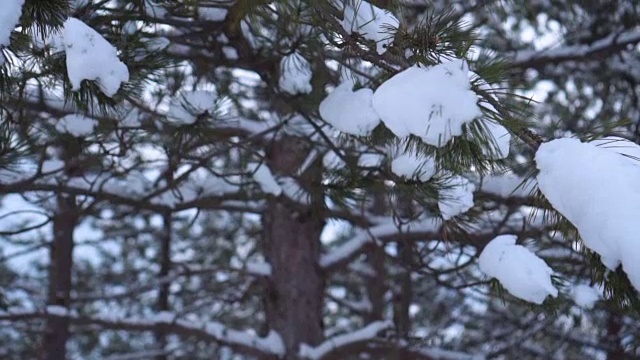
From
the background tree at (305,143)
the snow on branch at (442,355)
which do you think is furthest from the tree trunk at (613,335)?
the snow on branch at (442,355)

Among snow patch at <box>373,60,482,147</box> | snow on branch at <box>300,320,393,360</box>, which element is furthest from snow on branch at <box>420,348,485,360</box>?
snow patch at <box>373,60,482,147</box>

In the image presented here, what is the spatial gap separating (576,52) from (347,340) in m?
2.46

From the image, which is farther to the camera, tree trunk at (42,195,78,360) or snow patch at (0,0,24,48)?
tree trunk at (42,195,78,360)

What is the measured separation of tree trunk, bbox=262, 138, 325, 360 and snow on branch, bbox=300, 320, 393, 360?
0.27 meters

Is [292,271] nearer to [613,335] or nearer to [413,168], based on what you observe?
[613,335]

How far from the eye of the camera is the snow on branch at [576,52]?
4.77 meters

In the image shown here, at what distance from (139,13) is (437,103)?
5.78 ft

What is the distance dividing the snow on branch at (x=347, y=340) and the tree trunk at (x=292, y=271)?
0.90 ft

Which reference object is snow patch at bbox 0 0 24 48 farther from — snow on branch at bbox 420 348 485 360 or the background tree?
snow on branch at bbox 420 348 485 360

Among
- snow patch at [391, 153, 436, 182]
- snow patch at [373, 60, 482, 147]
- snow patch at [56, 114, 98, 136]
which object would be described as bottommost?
snow patch at [373, 60, 482, 147]

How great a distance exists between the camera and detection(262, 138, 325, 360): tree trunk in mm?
5238

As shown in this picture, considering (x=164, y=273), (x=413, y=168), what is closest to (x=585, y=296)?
(x=413, y=168)

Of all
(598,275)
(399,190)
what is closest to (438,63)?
(598,275)

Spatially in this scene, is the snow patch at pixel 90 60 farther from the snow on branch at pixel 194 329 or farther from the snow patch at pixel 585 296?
the snow on branch at pixel 194 329
